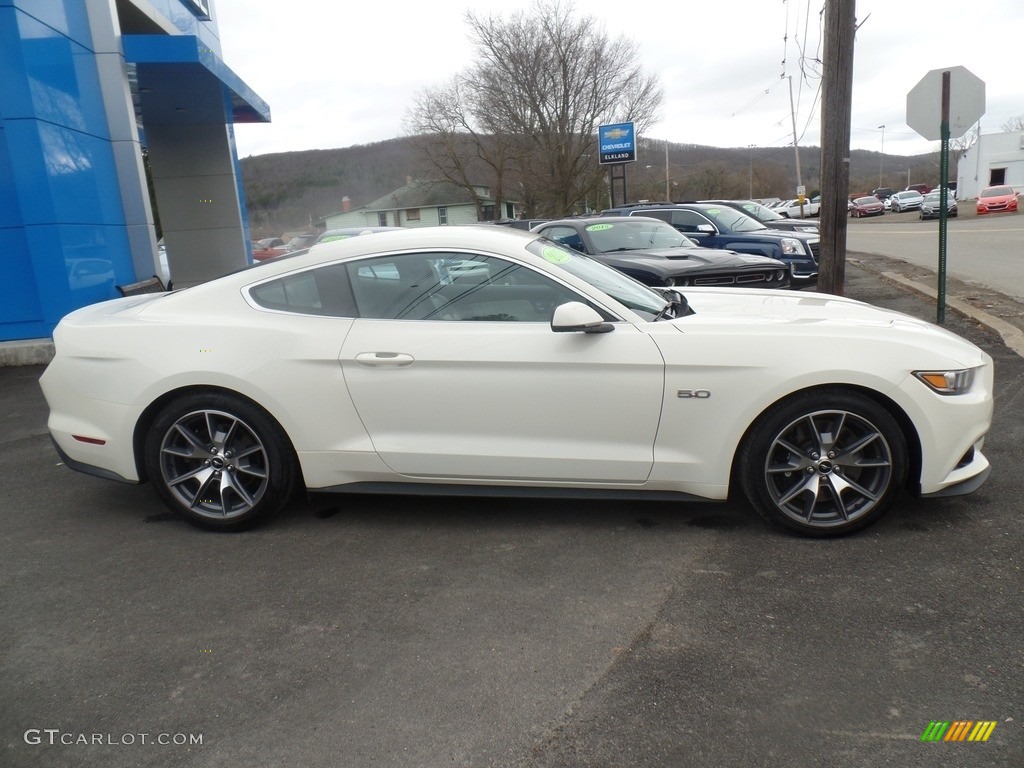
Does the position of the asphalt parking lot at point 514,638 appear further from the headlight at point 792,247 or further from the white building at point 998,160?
the white building at point 998,160

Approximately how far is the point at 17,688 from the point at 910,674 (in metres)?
3.06

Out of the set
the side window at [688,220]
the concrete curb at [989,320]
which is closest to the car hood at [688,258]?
the concrete curb at [989,320]

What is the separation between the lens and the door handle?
3670mm

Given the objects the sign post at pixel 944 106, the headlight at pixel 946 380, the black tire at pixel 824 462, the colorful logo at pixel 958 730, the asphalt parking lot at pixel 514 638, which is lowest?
the colorful logo at pixel 958 730

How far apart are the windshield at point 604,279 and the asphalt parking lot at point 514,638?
107 cm

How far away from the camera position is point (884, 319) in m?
3.79

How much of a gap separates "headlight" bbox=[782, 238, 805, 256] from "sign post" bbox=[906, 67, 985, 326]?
351 cm

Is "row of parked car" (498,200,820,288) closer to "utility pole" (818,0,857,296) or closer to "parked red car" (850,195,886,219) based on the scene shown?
"utility pole" (818,0,857,296)

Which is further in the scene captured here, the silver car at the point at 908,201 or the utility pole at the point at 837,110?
the silver car at the point at 908,201

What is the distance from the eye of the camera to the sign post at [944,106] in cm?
777

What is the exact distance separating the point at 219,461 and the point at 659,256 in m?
6.30

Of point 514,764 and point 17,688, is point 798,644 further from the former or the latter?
point 17,688

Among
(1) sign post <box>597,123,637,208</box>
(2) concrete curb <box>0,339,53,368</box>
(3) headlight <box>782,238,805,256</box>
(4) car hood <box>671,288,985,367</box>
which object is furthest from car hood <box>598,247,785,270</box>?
(1) sign post <box>597,123,637,208</box>

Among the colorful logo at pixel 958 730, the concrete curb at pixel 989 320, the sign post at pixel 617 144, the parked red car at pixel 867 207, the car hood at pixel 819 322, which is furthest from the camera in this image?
the parked red car at pixel 867 207
